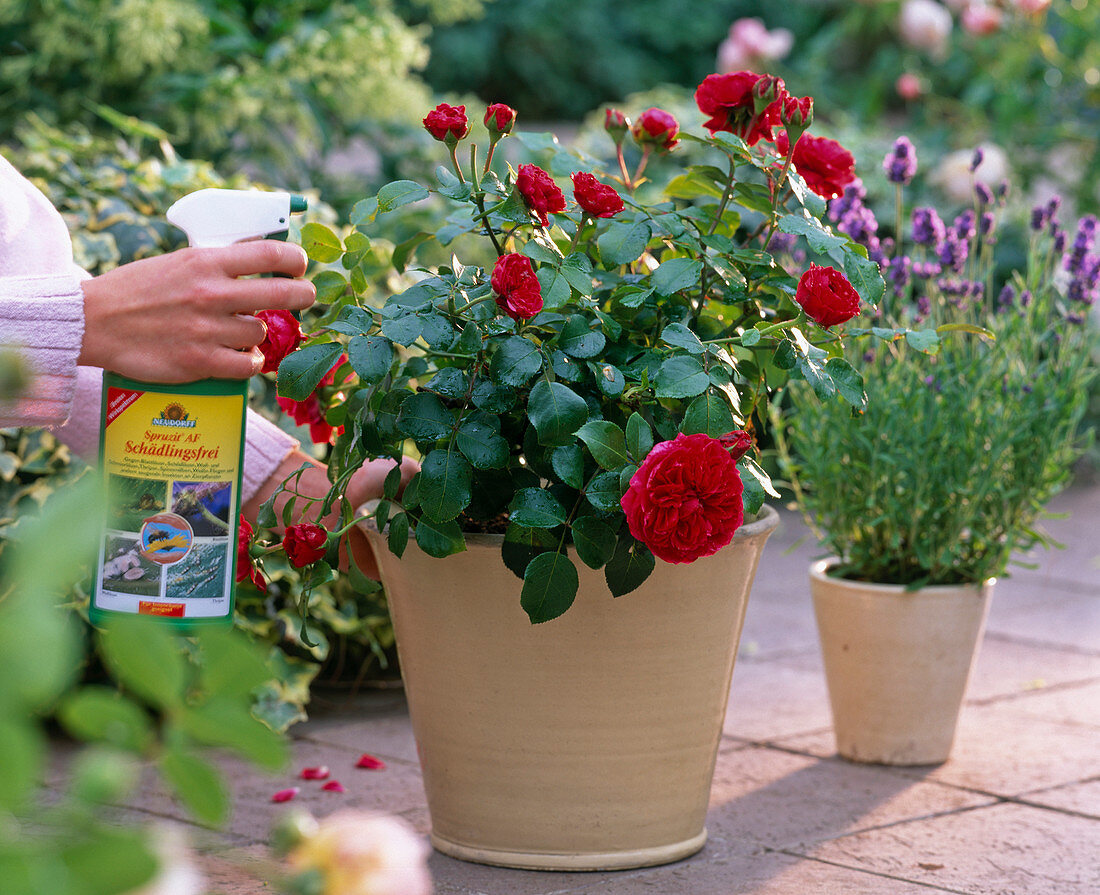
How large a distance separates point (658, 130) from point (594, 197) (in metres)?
0.31

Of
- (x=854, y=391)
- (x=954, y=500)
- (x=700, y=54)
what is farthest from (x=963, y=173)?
(x=700, y=54)

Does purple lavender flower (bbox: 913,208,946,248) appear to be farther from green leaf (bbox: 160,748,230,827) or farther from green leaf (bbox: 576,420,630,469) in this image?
green leaf (bbox: 160,748,230,827)

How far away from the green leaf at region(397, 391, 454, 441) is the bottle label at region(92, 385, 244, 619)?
19cm

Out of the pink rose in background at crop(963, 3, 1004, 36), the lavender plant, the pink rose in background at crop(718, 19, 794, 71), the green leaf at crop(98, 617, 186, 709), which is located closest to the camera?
the green leaf at crop(98, 617, 186, 709)

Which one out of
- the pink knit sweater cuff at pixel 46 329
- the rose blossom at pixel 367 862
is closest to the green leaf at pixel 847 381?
the pink knit sweater cuff at pixel 46 329

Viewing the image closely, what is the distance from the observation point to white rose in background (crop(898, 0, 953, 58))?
20.1 feet

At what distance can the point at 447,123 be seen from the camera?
1413 mm

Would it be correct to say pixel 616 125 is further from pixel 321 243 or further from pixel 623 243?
pixel 321 243

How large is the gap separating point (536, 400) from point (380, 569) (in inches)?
17.0

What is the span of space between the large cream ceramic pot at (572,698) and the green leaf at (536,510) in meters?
0.12

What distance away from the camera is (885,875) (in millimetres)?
1645

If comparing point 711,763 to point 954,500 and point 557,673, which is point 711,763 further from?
point 954,500

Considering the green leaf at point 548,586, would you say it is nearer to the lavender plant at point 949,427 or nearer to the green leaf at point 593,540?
the green leaf at point 593,540

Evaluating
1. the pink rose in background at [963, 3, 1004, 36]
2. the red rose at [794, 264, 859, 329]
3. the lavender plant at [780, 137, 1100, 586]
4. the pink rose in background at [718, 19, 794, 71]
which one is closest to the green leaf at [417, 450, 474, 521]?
the red rose at [794, 264, 859, 329]
